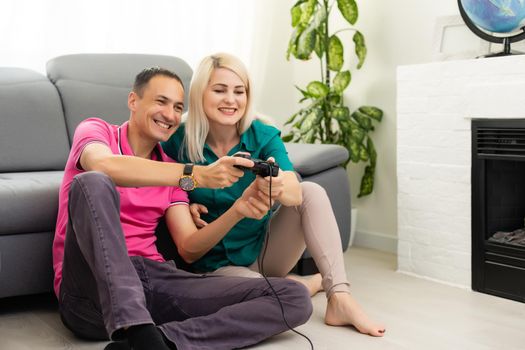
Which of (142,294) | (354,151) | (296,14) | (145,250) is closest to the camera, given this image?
(142,294)

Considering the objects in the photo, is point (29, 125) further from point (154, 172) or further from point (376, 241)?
point (376, 241)

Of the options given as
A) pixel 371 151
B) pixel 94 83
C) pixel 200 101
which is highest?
pixel 94 83

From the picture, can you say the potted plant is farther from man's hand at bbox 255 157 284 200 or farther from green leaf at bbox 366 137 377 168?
man's hand at bbox 255 157 284 200

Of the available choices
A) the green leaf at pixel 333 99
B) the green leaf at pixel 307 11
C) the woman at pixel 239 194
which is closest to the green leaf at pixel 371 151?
the green leaf at pixel 333 99

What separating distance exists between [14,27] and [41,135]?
679 mm

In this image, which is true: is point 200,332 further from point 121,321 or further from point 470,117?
point 470,117

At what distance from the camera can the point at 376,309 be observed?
230 centimetres

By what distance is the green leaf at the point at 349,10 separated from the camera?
328 cm

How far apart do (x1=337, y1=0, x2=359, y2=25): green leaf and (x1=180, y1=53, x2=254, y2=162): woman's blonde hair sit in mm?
1371

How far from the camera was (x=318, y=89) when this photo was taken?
337 centimetres

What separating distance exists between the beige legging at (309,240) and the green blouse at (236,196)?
46 mm

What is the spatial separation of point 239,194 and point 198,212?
0.14m

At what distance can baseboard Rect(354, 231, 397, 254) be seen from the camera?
131 inches

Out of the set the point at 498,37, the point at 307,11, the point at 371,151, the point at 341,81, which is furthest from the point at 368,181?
the point at 498,37
